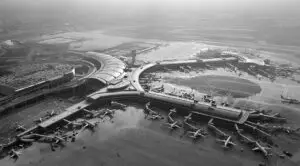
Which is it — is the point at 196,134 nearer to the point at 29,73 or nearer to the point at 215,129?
the point at 215,129

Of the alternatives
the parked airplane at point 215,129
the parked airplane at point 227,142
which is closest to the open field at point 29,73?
the parked airplane at point 215,129

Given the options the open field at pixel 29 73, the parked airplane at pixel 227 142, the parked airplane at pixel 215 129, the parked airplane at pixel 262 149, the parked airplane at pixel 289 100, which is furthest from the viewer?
the open field at pixel 29 73

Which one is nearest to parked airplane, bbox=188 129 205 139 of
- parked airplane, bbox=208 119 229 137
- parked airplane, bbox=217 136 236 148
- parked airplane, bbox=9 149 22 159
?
parked airplane, bbox=208 119 229 137

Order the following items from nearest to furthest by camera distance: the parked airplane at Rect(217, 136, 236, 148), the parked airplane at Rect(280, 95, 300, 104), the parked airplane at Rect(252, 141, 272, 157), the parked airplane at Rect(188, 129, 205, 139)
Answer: the parked airplane at Rect(252, 141, 272, 157) → the parked airplane at Rect(217, 136, 236, 148) → the parked airplane at Rect(188, 129, 205, 139) → the parked airplane at Rect(280, 95, 300, 104)

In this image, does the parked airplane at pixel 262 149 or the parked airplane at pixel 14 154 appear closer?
the parked airplane at pixel 14 154

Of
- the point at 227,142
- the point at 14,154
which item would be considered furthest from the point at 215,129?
the point at 14,154

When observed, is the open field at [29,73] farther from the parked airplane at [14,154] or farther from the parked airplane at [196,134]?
the parked airplane at [196,134]

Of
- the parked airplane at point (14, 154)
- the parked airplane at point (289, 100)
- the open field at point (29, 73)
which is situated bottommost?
the parked airplane at point (14, 154)

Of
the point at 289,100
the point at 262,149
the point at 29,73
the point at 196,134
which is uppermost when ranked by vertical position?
the point at 289,100

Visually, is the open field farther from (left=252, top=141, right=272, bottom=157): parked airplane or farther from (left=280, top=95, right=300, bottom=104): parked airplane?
(left=280, top=95, right=300, bottom=104): parked airplane

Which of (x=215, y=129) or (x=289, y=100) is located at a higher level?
(x=289, y=100)

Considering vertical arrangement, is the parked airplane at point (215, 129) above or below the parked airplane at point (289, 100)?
below
